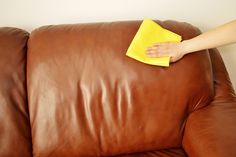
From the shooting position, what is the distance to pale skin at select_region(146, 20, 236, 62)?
1062 mm

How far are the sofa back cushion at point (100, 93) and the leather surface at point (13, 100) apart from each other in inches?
1.3

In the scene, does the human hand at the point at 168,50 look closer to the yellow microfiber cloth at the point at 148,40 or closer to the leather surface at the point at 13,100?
the yellow microfiber cloth at the point at 148,40

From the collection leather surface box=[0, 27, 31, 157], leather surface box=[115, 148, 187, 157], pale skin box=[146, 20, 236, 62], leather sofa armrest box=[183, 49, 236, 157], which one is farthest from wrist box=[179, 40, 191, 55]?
leather surface box=[0, 27, 31, 157]

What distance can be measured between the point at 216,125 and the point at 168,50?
1.20 feet

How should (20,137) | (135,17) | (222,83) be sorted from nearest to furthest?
(20,137) < (222,83) < (135,17)

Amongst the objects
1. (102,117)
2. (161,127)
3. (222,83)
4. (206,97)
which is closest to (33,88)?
(102,117)

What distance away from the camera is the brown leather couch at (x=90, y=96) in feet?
3.56

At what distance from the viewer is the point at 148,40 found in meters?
1.13

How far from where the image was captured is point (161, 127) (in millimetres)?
1123

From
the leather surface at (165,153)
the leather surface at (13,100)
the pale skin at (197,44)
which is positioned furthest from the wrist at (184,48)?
the leather surface at (13,100)

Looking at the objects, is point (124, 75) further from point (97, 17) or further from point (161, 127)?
point (97, 17)

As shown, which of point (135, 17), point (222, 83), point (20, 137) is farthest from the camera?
point (135, 17)

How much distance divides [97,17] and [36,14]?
300mm

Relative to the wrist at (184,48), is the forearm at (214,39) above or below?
above
